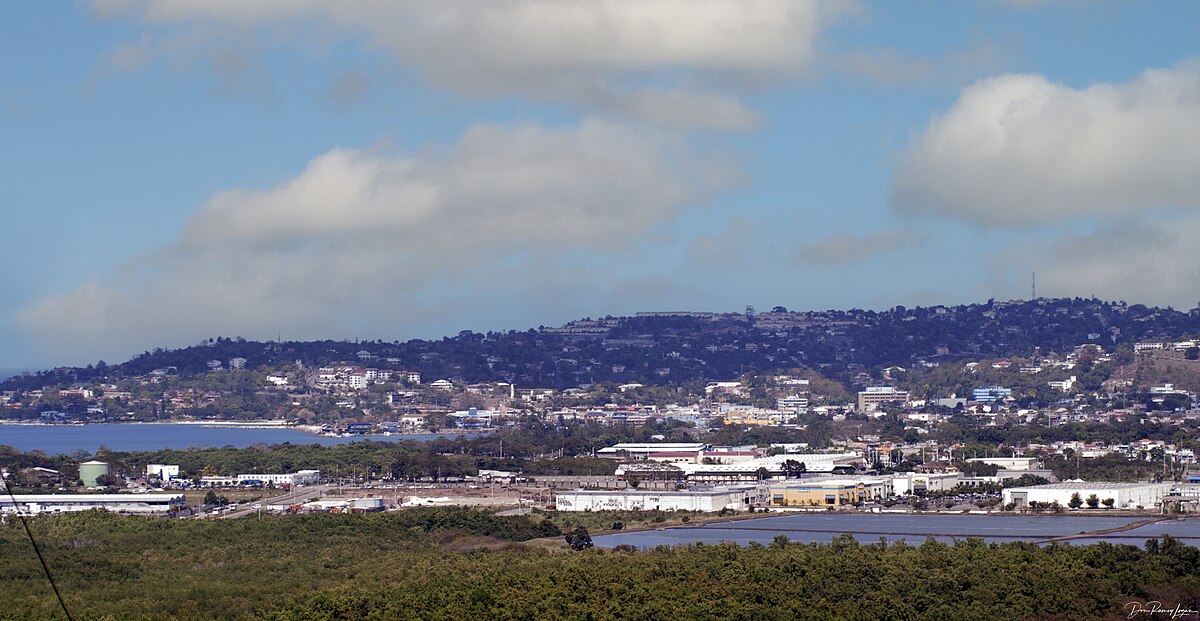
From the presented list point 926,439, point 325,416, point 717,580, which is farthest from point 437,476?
point 325,416

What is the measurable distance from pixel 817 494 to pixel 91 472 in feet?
84.1

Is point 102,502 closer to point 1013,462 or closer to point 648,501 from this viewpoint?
point 648,501

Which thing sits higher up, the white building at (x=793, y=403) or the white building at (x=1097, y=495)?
the white building at (x=793, y=403)

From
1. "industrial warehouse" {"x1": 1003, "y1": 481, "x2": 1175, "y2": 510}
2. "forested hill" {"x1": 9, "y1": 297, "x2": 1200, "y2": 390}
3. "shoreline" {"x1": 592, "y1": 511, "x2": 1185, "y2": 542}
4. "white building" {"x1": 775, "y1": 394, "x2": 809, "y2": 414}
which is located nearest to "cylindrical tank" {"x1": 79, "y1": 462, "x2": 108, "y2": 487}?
"shoreline" {"x1": 592, "y1": 511, "x2": 1185, "y2": 542}

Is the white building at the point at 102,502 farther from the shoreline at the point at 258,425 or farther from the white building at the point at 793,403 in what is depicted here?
the white building at the point at 793,403

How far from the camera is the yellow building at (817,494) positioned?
192 ft

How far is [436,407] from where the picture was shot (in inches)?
5271

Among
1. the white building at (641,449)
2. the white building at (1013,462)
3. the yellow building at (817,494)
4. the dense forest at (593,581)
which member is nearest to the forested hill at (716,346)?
the white building at (641,449)

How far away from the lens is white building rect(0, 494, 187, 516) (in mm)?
51125

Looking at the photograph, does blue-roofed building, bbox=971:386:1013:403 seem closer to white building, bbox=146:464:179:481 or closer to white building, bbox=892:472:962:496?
white building, bbox=892:472:962:496

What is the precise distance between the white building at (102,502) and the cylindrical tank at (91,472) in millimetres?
8373

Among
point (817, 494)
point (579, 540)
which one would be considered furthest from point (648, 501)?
point (579, 540)

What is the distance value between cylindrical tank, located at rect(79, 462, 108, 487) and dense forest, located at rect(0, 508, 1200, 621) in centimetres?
2593

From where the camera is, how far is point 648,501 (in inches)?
2235
